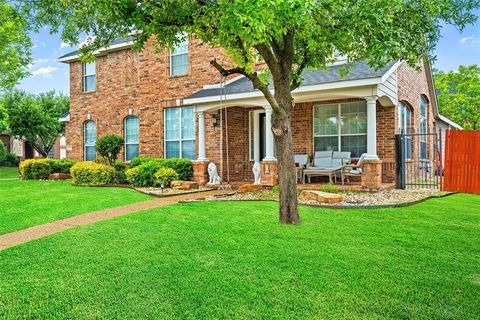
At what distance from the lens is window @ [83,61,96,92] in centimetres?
1973

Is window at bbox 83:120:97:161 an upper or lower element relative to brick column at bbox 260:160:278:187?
upper

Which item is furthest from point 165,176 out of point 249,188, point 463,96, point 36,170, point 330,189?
point 463,96

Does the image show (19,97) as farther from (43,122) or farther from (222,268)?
(222,268)

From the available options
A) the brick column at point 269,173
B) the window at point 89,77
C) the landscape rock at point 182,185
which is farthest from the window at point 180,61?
the brick column at point 269,173

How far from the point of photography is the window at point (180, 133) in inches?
628

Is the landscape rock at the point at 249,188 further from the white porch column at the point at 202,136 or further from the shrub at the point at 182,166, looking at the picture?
the shrub at the point at 182,166

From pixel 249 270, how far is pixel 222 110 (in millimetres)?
10543

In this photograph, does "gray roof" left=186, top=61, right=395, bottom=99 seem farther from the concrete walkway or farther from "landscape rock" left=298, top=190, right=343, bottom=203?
the concrete walkway

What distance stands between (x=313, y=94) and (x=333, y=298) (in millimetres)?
8773

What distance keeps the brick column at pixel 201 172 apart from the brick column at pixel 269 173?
8.41 feet

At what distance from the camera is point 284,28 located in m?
5.51

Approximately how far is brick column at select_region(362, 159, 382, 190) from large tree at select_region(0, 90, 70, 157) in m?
28.2

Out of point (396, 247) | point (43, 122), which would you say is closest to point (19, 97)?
point (43, 122)

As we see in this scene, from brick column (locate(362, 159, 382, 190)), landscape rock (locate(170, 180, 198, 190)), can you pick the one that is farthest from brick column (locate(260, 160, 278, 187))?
brick column (locate(362, 159, 382, 190))
